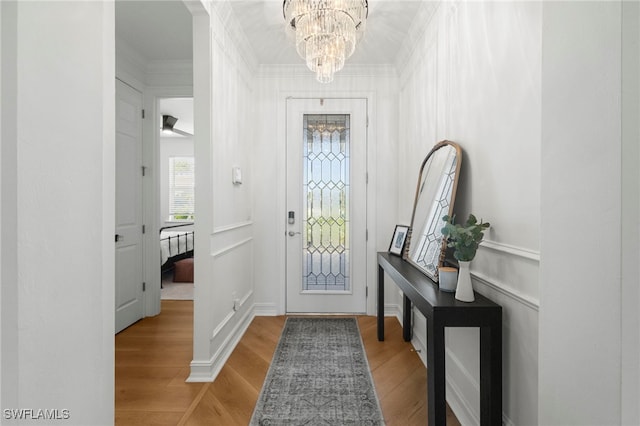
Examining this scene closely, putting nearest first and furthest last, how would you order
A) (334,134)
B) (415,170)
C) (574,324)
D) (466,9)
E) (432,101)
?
(574,324) < (466,9) < (432,101) < (415,170) < (334,134)

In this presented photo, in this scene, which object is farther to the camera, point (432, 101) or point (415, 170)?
point (415, 170)

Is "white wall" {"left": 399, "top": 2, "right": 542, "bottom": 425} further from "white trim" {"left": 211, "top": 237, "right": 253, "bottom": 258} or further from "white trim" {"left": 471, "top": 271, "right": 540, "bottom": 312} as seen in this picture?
"white trim" {"left": 211, "top": 237, "right": 253, "bottom": 258}

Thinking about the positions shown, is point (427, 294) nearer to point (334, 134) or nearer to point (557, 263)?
point (557, 263)

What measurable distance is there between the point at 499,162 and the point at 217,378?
216 centimetres

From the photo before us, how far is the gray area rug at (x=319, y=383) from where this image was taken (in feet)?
5.89

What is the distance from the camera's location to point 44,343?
0.85m

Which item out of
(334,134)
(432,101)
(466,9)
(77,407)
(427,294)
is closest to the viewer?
(77,407)

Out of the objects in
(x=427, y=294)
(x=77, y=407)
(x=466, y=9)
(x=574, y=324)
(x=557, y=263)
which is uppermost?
(x=466, y=9)

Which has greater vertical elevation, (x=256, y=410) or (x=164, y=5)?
(x=164, y=5)

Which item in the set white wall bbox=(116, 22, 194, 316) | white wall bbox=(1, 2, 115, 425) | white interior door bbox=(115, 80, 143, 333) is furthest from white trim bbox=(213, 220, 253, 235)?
white wall bbox=(1, 2, 115, 425)

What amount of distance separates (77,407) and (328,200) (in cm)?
279

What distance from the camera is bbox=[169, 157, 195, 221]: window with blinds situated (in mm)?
7965

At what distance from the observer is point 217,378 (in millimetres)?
2227

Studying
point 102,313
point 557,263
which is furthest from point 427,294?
point 102,313
